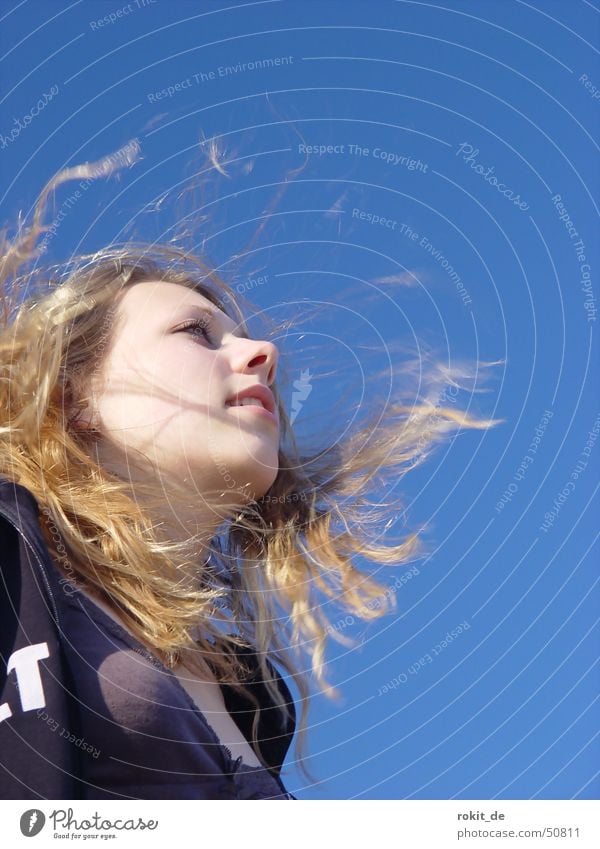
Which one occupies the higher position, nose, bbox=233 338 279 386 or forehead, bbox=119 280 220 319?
forehead, bbox=119 280 220 319

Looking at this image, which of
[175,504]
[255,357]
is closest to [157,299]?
[255,357]

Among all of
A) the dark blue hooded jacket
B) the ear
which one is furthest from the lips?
the dark blue hooded jacket

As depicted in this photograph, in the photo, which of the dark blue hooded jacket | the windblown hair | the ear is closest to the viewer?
the dark blue hooded jacket

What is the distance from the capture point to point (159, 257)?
7.63ft

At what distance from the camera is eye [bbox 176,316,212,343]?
217 centimetres

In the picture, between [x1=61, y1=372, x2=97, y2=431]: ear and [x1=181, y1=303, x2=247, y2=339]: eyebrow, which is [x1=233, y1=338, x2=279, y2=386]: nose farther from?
[x1=61, y1=372, x2=97, y2=431]: ear

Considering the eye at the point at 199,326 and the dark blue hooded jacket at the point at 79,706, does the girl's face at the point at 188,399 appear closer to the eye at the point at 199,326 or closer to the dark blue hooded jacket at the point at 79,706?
the eye at the point at 199,326

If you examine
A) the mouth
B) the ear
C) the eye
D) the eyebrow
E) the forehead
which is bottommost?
the mouth

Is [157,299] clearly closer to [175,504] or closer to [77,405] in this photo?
[77,405]

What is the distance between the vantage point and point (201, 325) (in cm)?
220

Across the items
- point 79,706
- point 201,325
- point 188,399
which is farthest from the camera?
point 201,325

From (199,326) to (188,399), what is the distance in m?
0.17

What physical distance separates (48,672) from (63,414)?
1.92 ft

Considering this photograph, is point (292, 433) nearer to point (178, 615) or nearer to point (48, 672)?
point (178, 615)
